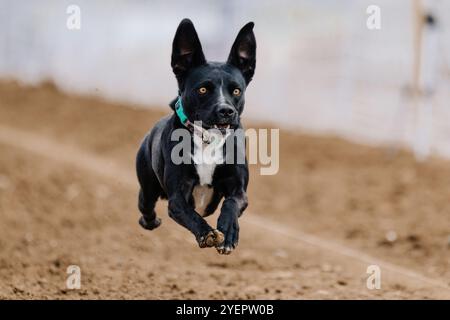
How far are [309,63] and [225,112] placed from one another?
25.3 metres

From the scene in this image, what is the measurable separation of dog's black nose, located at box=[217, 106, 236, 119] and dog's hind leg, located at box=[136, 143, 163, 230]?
0.68 m

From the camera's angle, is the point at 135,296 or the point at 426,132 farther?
the point at 426,132

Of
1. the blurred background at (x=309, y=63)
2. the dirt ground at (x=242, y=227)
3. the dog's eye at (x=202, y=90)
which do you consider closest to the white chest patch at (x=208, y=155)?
the dog's eye at (x=202, y=90)

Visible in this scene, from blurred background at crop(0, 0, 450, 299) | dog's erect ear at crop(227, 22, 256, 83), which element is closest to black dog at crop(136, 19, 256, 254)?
dog's erect ear at crop(227, 22, 256, 83)

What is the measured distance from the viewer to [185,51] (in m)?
4.12

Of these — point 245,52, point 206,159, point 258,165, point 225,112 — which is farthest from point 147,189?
point 258,165

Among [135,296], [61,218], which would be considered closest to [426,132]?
[61,218]

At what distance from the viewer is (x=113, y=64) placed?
2981 centimetres

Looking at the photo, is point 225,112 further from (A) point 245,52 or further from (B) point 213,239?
(B) point 213,239

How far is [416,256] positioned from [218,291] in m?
5.07

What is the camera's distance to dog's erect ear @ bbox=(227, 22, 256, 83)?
13.5 feet

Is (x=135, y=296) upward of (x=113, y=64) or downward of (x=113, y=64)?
downward

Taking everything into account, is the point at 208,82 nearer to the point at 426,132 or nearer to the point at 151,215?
the point at 151,215

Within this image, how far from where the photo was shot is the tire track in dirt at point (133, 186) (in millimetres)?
11316
